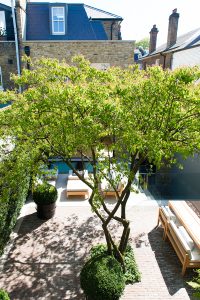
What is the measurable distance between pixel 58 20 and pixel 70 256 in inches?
712

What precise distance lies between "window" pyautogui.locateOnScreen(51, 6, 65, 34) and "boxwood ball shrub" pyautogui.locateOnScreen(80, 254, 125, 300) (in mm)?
18542

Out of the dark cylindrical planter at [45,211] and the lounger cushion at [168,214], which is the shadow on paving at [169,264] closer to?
the lounger cushion at [168,214]

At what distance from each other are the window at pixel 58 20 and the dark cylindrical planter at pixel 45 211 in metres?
15.1

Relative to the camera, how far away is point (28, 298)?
7.03 metres

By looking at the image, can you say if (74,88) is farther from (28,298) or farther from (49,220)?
(49,220)

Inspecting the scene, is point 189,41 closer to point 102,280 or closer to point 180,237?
point 180,237

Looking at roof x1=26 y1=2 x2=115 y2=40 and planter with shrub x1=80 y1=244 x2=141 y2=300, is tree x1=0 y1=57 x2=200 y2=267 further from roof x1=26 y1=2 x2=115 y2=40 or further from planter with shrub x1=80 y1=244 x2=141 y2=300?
roof x1=26 y1=2 x2=115 y2=40

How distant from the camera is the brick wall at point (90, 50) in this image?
57.3 feet

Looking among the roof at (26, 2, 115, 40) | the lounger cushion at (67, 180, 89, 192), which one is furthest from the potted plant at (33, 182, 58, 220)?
the roof at (26, 2, 115, 40)

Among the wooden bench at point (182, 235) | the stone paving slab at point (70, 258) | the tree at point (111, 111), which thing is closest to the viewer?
the tree at point (111, 111)

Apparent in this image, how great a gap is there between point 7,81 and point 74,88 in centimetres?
1452

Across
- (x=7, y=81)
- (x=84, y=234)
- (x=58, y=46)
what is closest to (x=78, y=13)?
(x=58, y=46)

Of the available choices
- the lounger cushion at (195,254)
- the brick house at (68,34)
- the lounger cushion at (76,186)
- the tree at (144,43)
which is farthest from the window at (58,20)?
the tree at (144,43)

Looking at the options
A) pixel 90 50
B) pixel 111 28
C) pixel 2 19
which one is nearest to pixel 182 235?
pixel 90 50
